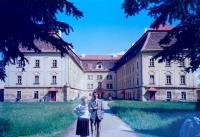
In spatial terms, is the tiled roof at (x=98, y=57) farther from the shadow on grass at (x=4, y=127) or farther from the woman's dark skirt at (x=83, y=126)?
the woman's dark skirt at (x=83, y=126)

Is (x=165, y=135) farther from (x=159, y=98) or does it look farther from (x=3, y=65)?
(x=159, y=98)

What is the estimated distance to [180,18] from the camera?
11.9 metres

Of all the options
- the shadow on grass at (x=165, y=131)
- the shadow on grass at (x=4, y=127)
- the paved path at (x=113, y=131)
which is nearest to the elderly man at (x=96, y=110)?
the paved path at (x=113, y=131)

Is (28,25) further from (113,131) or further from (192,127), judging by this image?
(192,127)

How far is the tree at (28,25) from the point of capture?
760cm

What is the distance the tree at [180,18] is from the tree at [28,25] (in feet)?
13.6

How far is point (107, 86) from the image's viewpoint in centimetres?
7419

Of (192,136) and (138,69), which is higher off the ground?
(138,69)

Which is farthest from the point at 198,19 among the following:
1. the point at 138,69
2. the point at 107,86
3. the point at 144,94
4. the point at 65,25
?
the point at 107,86

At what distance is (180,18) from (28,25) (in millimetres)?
8137

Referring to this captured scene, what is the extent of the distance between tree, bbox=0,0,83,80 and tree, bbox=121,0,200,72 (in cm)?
413

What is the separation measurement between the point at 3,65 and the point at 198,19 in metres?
10.2

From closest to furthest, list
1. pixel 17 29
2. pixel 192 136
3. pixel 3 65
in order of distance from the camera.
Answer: pixel 192 136 < pixel 17 29 < pixel 3 65

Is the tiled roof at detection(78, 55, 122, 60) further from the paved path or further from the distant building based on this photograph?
the paved path
